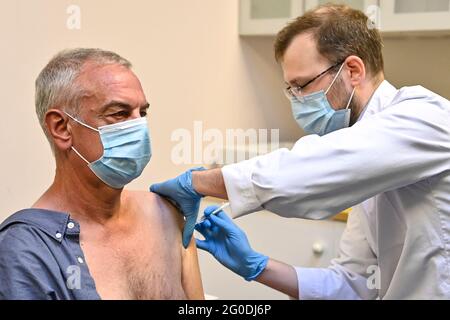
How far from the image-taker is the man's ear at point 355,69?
59.7 inches

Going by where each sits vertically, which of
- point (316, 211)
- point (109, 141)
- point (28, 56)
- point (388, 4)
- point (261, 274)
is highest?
point (388, 4)

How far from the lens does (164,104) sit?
2428 mm

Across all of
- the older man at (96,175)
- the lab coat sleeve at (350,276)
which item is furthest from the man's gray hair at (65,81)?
the lab coat sleeve at (350,276)

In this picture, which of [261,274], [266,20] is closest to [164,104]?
[266,20]

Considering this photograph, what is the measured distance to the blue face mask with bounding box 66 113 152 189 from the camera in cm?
138

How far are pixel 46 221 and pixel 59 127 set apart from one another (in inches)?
9.6

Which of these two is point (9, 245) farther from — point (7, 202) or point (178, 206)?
point (7, 202)

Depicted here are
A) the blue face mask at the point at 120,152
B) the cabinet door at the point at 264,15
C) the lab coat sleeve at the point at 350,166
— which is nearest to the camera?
the lab coat sleeve at the point at 350,166

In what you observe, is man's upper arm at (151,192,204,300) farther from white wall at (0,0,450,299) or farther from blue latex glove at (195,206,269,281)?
white wall at (0,0,450,299)

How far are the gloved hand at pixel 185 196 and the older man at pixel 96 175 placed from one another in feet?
0.36

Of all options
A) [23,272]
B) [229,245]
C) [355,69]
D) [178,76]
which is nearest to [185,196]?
[229,245]

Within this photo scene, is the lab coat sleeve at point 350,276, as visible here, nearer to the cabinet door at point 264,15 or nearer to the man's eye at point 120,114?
the man's eye at point 120,114

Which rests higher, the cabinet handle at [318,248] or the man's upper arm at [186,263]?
the man's upper arm at [186,263]
